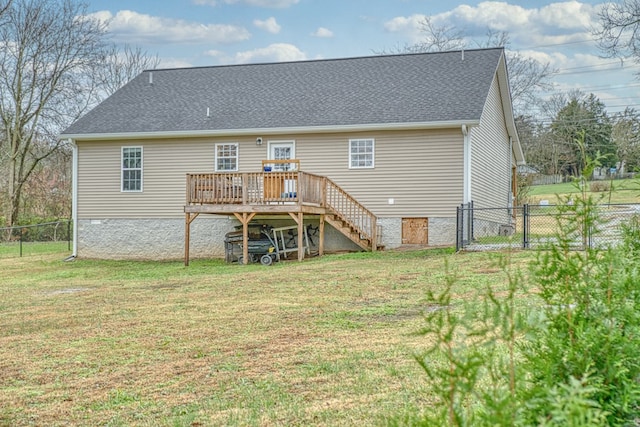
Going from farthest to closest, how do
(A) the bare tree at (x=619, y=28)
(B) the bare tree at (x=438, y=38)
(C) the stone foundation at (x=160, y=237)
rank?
(B) the bare tree at (x=438, y=38) < (A) the bare tree at (x=619, y=28) < (C) the stone foundation at (x=160, y=237)

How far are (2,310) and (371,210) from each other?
1011cm

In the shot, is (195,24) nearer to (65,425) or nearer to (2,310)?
(2,310)

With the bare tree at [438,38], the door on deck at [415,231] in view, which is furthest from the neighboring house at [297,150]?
the bare tree at [438,38]

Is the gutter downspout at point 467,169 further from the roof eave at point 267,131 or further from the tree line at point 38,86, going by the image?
the tree line at point 38,86

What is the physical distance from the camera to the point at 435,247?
677 inches

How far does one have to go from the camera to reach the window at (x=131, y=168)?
1997cm

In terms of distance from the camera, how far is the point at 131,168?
20.0m

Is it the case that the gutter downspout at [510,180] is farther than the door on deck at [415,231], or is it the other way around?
the gutter downspout at [510,180]

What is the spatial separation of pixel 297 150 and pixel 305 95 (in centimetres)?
230

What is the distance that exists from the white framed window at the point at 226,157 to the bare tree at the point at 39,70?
14.4 m

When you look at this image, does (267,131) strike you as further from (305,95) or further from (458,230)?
(458,230)

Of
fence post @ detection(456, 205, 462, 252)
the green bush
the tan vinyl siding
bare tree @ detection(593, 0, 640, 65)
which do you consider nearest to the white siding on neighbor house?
the tan vinyl siding

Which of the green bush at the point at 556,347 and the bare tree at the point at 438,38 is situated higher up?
the bare tree at the point at 438,38

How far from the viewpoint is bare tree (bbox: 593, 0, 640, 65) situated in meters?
18.9
